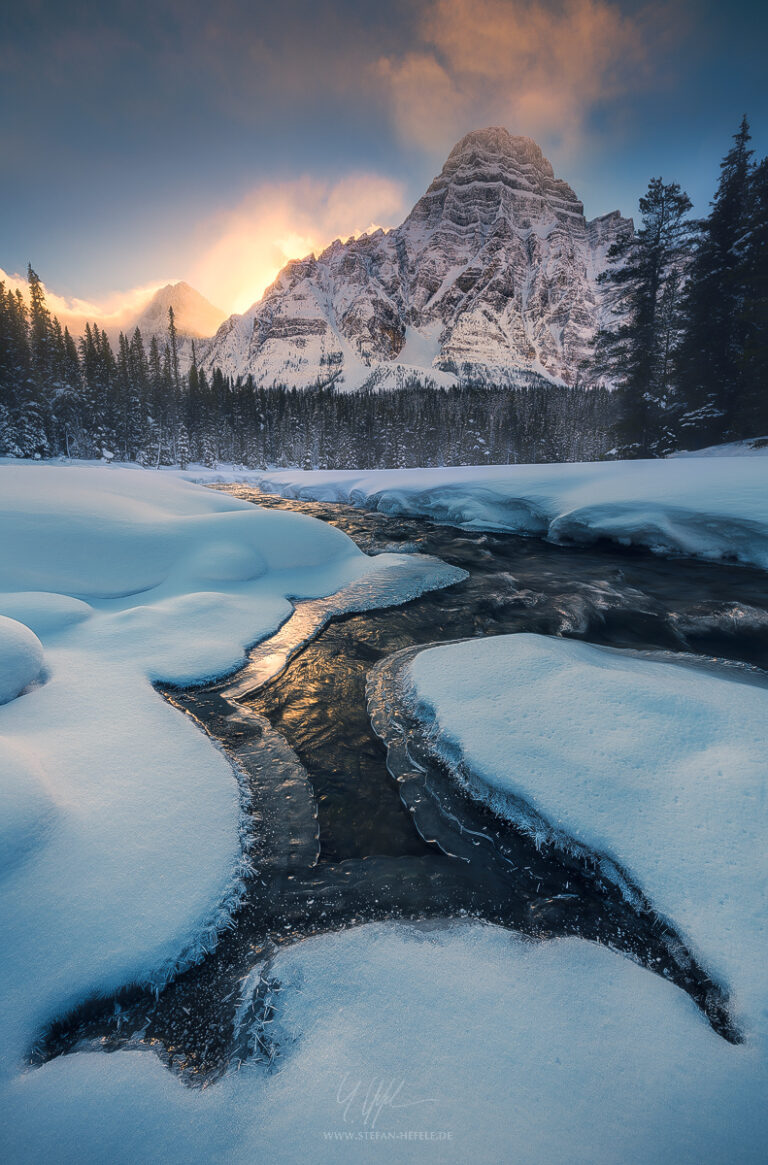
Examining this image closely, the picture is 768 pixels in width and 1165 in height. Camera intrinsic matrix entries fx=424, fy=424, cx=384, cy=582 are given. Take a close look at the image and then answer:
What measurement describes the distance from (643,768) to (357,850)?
1.94 meters

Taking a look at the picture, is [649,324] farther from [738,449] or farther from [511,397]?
[511,397]

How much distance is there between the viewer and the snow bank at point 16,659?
329 cm

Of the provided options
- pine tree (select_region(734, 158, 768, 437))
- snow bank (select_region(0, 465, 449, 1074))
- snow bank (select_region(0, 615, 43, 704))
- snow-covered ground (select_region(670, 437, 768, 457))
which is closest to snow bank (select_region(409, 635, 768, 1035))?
snow bank (select_region(0, 465, 449, 1074))

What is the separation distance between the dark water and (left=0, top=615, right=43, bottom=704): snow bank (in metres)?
1.18

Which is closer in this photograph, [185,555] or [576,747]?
[576,747]

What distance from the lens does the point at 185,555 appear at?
6973 millimetres

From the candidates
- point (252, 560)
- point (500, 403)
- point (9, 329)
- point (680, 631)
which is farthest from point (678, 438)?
point (500, 403)

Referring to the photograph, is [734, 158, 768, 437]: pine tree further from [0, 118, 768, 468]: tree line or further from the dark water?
the dark water

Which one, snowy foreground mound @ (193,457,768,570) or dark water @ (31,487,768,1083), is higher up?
snowy foreground mound @ (193,457,768,570)

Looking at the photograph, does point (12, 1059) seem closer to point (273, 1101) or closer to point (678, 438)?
point (273, 1101)

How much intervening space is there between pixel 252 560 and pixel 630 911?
6.53 m

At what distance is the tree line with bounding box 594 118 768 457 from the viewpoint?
15281 mm

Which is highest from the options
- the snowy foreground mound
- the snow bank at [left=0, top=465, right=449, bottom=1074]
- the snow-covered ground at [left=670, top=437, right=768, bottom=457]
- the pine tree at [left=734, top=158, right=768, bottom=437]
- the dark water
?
the pine tree at [left=734, top=158, right=768, bottom=437]

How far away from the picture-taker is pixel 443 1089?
1490 mm
